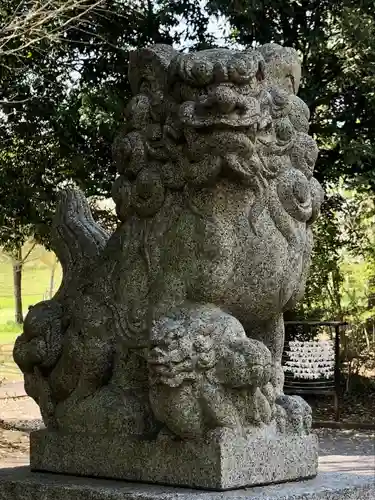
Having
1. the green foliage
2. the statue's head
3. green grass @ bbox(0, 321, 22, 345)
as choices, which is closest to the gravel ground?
the green foliage

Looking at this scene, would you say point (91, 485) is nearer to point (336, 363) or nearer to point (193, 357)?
point (193, 357)

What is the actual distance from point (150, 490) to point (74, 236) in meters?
1.17

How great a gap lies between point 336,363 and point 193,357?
8.82m

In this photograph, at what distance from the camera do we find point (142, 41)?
1059 centimetres

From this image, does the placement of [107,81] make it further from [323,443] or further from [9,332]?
[9,332]

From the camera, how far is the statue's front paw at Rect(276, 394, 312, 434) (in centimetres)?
344

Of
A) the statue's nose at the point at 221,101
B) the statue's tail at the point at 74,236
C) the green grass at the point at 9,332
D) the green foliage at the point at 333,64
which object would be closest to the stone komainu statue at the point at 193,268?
the statue's nose at the point at 221,101

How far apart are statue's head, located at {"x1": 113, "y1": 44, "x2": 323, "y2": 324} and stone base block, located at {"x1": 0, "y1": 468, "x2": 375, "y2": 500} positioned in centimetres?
62

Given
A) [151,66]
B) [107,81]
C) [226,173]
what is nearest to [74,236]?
[151,66]

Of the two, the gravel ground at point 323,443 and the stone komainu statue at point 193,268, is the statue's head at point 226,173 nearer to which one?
the stone komainu statue at point 193,268

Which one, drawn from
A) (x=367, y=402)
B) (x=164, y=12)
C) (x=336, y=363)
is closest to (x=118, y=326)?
(x=164, y=12)

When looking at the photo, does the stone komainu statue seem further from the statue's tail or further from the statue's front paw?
the statue's tail

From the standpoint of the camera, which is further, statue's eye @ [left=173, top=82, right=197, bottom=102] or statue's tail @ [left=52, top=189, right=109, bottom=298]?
statue's tail @ [left=52, top=189, right=109, bottom=298]

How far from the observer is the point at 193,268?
11.0 ft
